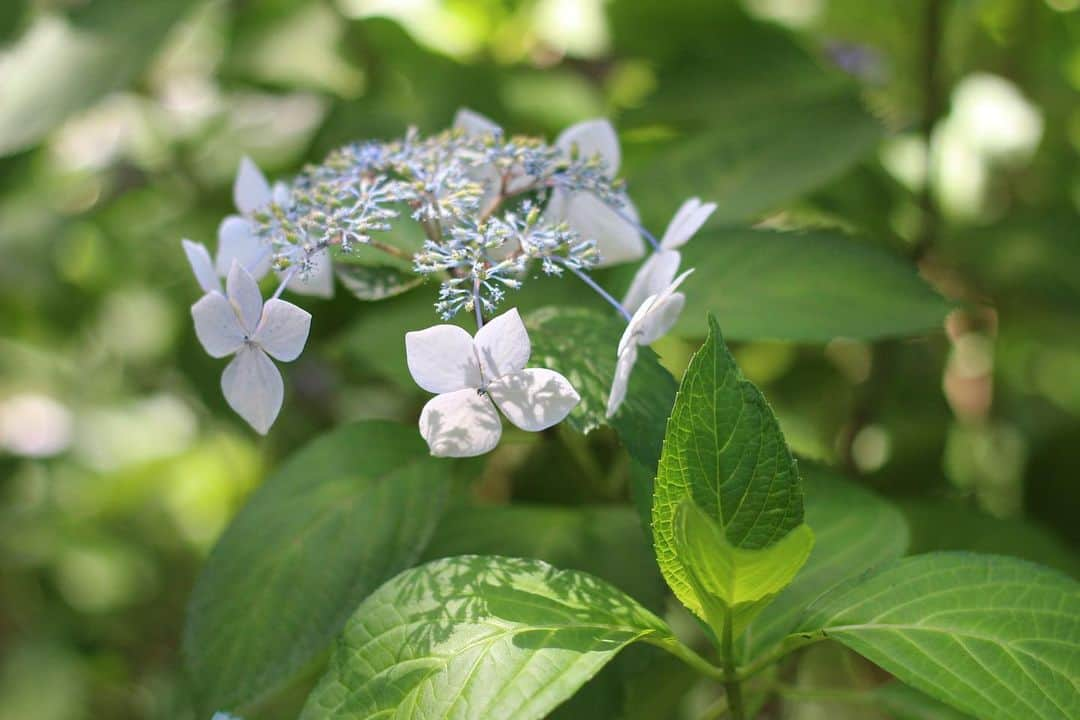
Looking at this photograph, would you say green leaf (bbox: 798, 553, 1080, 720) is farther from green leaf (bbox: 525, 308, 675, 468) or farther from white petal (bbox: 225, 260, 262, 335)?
white petal (bbox: 225, 260, 262, 335)

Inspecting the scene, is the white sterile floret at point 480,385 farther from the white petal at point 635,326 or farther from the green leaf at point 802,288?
the green leaf at point 802,288

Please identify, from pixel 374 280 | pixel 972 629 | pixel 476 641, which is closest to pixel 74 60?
pixel 374 280

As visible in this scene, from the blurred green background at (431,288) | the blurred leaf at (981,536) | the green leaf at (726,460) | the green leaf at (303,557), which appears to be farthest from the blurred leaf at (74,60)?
the blurred leaf at (981,536)

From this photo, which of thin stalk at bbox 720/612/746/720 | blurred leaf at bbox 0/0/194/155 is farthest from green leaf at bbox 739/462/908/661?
blurred leaf at bbox 0/0/194/155

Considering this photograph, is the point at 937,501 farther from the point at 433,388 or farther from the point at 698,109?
the point at 433,388

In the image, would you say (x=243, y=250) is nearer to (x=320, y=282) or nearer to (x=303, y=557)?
(x=320, y=282)

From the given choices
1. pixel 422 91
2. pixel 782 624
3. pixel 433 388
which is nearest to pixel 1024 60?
pixel 422 91
